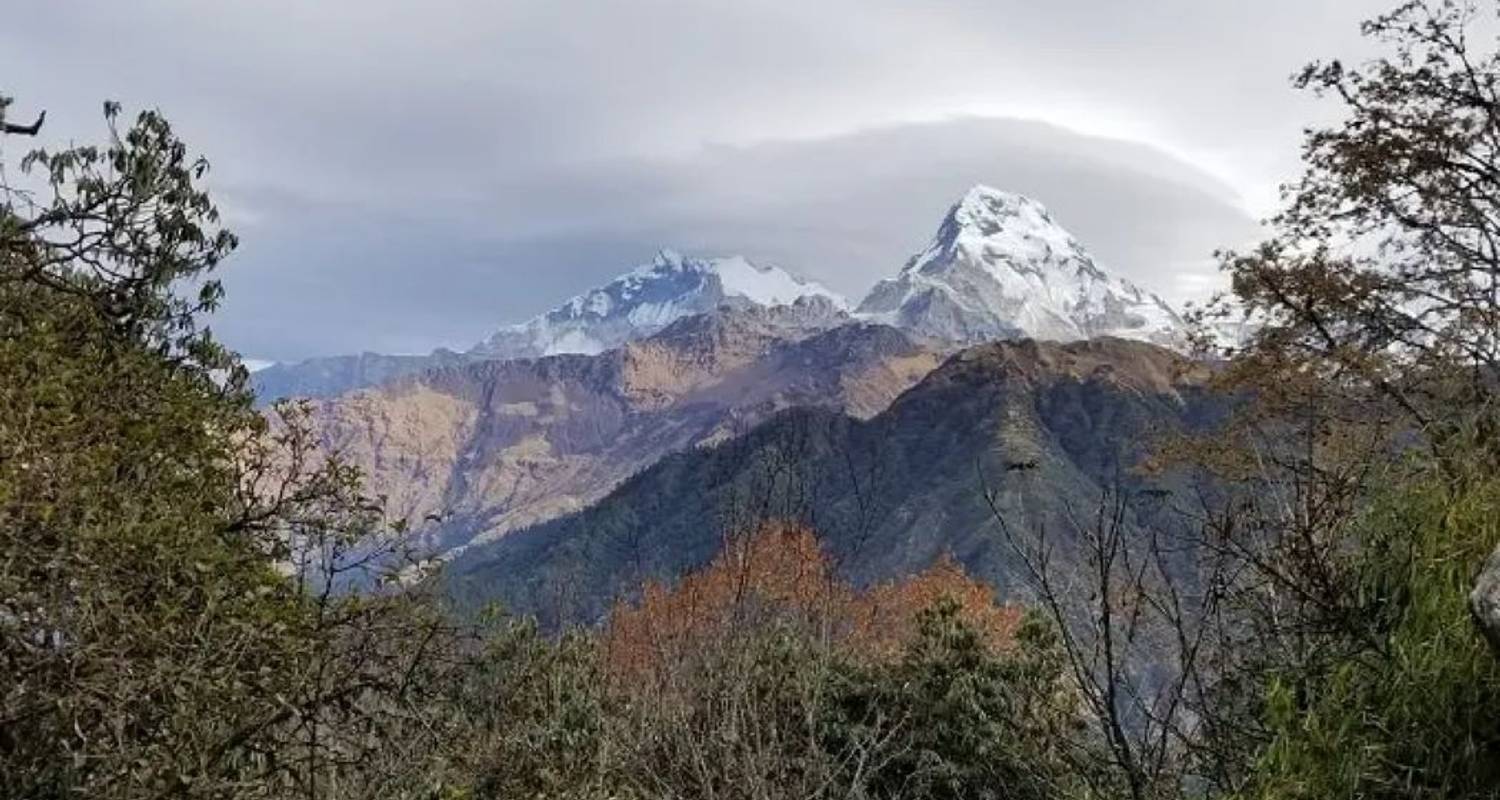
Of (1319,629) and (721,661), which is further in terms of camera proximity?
(721,661)

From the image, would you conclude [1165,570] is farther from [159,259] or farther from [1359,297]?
[1359,297]

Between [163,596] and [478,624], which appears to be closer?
[163,596]

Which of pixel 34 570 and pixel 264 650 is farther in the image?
pixel 264 650

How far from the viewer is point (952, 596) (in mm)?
18703

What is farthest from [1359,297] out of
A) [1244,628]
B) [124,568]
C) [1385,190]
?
[124,568]

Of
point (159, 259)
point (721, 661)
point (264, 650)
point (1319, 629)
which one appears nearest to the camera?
point (1319, 629)

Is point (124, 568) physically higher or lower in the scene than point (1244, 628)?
higher

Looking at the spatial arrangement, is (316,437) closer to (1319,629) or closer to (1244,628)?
(1244,628)

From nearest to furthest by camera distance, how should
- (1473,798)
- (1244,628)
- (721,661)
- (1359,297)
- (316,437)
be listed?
1. (1473,798)
2. (1244,628)
3. (721,661)
4. (316,437)
5. (1359,297)

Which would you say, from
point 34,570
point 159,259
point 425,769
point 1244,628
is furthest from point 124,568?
point 159,259

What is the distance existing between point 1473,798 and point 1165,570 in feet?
6.39

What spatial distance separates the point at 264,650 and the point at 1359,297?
53.3 feet

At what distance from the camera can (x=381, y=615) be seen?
7.71 m

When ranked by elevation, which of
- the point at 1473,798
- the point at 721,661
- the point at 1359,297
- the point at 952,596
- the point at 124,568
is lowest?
the point at 952,596
